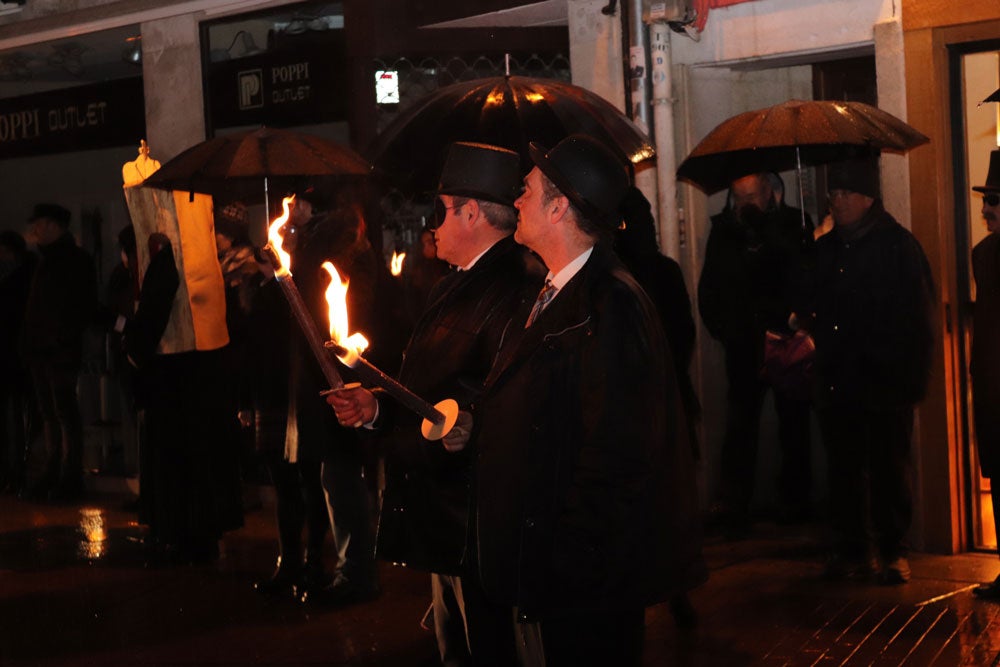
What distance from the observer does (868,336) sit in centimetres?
782

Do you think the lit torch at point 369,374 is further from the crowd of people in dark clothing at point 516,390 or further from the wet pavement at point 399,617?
the wet pavement at point 399,617

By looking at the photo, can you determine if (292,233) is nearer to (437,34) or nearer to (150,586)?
(150,586)

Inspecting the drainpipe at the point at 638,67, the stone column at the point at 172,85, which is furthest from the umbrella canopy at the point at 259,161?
the stone column at the point at 172,85

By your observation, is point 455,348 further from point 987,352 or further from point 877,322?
point 987,352

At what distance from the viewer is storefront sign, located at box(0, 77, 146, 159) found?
12777 mm

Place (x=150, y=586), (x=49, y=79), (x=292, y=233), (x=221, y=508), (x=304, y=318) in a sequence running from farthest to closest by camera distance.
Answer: (x=49, y=79) < (x=221, y=508) < (x=150, y=586) < (x=292, y=233) < (x=304, y=318)

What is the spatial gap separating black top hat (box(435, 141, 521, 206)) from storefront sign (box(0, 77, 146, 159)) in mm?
8151

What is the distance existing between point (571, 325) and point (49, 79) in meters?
10.6

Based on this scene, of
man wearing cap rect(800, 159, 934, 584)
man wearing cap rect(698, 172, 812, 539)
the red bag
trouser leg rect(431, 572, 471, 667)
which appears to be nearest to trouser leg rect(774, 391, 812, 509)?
man wearing cap rect(698, 172, 812, 539)

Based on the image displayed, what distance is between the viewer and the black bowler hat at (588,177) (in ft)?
13.6

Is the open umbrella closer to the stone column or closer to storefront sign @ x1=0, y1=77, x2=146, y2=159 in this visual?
the stone column

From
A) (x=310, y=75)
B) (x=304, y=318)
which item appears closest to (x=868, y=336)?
(x=304, y=318)

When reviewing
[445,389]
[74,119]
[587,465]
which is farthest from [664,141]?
[74,119]

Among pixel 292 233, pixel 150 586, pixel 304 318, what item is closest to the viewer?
pixel 304 318
